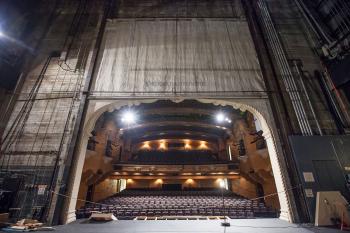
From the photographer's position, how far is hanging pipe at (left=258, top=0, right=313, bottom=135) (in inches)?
244

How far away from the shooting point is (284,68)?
7.18 m

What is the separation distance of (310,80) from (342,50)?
1418 mm

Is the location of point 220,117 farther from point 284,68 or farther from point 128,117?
A: point 284,68

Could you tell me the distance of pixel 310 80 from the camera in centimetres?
696

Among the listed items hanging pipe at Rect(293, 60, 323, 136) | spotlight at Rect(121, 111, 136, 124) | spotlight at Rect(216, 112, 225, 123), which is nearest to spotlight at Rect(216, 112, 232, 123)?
spotlight at Rect(216, 112, 225, 123)

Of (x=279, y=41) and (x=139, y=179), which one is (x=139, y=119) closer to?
(x=139, y=179)

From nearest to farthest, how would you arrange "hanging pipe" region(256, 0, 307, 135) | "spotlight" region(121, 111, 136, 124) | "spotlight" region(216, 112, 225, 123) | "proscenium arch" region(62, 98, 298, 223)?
1. "proscenium arch" region(62, 98, 298, 223)
2. "hanging pipe" region(256, 0, 307, 135)
3. "spotlight" region(121, 111, 136, 124)
4. "spotlight" region(216, 112, 225, 123)

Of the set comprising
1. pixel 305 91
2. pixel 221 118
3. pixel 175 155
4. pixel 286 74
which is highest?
pixel 221 118

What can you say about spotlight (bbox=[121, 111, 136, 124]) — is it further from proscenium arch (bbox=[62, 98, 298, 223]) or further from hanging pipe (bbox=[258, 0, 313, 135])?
hanging pipe (bbox=[258, 0, 313, 135])

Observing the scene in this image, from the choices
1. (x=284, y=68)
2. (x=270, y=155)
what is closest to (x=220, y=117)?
(x=284, y=68)

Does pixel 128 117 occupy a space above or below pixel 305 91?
above

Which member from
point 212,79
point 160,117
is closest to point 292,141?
point 212,79

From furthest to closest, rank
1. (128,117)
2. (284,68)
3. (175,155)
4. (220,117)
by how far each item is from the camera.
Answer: (175,155), (220,117), (128,117), (284,68)

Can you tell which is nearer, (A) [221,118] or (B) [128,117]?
(B) [128,117]
